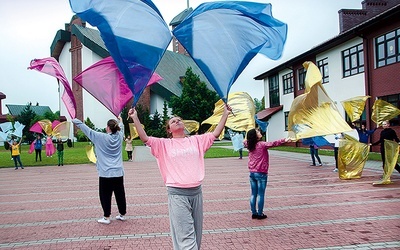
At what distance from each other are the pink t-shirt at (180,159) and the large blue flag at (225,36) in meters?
0.89

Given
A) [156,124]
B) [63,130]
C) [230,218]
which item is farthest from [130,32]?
[156,124]

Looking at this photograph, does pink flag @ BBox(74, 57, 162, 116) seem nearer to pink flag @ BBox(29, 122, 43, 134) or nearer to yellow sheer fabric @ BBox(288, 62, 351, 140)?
yellow sheer fabric @ BBox(288, 62, 351, 140)

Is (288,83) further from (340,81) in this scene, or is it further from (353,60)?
(353,60)

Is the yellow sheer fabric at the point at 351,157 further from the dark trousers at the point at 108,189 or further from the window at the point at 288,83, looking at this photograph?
the window at the point at 288,83

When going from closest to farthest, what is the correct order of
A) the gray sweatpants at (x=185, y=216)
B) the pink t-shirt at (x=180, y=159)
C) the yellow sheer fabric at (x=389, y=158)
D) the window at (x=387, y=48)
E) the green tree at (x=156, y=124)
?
the gray sweatpants at (x=185, y=216) → the pink t-shirt at (x=180, y=159) → the yellow sheer fabric at (x=389, y=158) → the window at (x=387, y=48) → the green tree at (x=156, y=124)

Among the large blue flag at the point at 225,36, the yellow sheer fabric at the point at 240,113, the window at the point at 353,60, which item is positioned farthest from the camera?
the window at the point at 353,60

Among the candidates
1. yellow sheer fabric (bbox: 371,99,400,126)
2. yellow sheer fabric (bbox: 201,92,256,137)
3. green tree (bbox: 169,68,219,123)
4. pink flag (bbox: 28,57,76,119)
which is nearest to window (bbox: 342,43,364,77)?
yellow sheer fabric (bbox: 371,99,400,126)

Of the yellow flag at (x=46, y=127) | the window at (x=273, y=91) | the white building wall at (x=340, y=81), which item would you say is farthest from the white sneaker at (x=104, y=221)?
the window at (x=273, y=91)

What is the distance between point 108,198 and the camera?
6883 millimetres

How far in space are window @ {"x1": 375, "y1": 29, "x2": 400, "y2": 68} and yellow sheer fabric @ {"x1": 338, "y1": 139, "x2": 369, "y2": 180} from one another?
10.9 metres

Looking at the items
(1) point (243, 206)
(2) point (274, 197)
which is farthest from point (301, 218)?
(2) point (274, 197)

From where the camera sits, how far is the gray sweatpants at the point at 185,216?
3.78 meters

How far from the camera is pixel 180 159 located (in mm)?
3951

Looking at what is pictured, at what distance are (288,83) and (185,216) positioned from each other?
31.8 meters
